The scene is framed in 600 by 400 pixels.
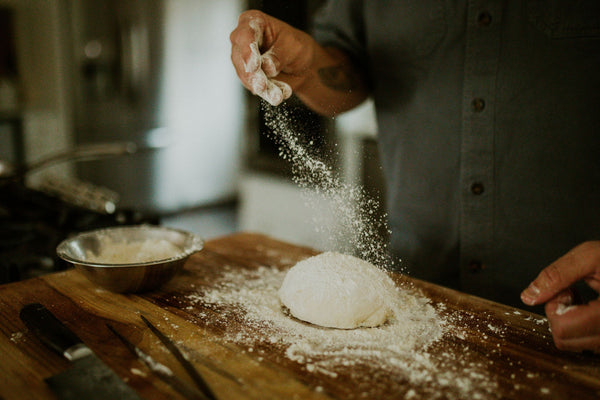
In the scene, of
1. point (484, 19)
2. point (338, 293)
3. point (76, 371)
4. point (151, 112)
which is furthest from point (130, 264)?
Answer: point (151, 112)

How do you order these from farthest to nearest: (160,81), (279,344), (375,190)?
(160,81) → (375,190) → (279,344)

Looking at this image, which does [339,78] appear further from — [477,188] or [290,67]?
[477,188]

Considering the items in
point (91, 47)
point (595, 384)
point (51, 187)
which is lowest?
point (595, 384)

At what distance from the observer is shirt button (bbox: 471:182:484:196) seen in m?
1.35

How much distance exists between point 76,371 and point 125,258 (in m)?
0.42

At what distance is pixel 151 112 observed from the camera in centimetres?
452

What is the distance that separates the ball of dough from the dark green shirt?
370 millimetres

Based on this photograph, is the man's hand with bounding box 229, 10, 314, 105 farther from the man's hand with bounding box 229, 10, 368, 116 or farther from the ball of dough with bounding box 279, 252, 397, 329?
the ball of dough with bounding box 279, 252, 397, 329

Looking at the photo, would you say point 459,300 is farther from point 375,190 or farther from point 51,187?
point 51,187

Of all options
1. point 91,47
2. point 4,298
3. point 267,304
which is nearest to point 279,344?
point 267,304

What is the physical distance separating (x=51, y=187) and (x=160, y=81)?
2854 millimetres

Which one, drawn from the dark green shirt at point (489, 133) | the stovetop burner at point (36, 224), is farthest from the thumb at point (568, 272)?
the stovetop burner at point (36, 224)

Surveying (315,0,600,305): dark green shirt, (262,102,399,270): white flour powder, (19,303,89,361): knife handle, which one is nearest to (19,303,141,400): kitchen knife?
(19,303,89,361): knife handle

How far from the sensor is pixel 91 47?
4020 millimetres
